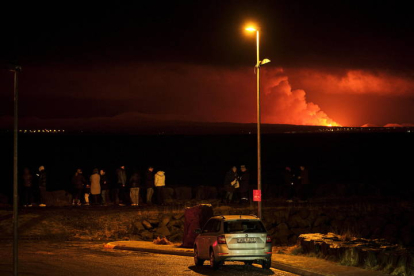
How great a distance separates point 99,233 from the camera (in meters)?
31.8

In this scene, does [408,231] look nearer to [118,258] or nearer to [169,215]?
[169,215]

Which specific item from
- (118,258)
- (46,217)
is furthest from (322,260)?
(46,217)

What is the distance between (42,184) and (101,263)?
17107 mm

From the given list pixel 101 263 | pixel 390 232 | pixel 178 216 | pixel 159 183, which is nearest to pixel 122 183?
pixel 159 183

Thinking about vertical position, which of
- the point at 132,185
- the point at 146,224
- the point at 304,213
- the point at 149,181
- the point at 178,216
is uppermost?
the point at 149,181

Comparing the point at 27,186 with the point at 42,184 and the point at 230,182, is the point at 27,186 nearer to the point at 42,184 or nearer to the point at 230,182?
the point at 42,184

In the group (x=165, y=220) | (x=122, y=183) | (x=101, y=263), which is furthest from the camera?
(x=122, y=183)

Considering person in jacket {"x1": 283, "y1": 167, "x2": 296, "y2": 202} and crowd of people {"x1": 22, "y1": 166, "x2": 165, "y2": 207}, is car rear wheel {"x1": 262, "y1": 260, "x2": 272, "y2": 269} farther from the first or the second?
person in jacket {"x1": 283, "y1": 167, "x2": 296, "y2": 202}

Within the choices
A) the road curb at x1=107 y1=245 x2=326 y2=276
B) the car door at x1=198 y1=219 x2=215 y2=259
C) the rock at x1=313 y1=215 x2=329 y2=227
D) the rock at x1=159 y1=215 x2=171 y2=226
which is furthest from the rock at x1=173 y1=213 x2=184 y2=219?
the car door at x1=198 y1=219 x2=215 y2=259

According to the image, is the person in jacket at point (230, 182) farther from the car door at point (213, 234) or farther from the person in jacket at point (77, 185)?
the car door at point (213, 234)

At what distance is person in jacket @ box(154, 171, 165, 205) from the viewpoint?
37000 mm

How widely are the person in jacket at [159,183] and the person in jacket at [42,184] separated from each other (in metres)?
5.87

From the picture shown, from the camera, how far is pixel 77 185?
36906 millimetres

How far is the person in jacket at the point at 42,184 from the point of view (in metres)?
36.7
